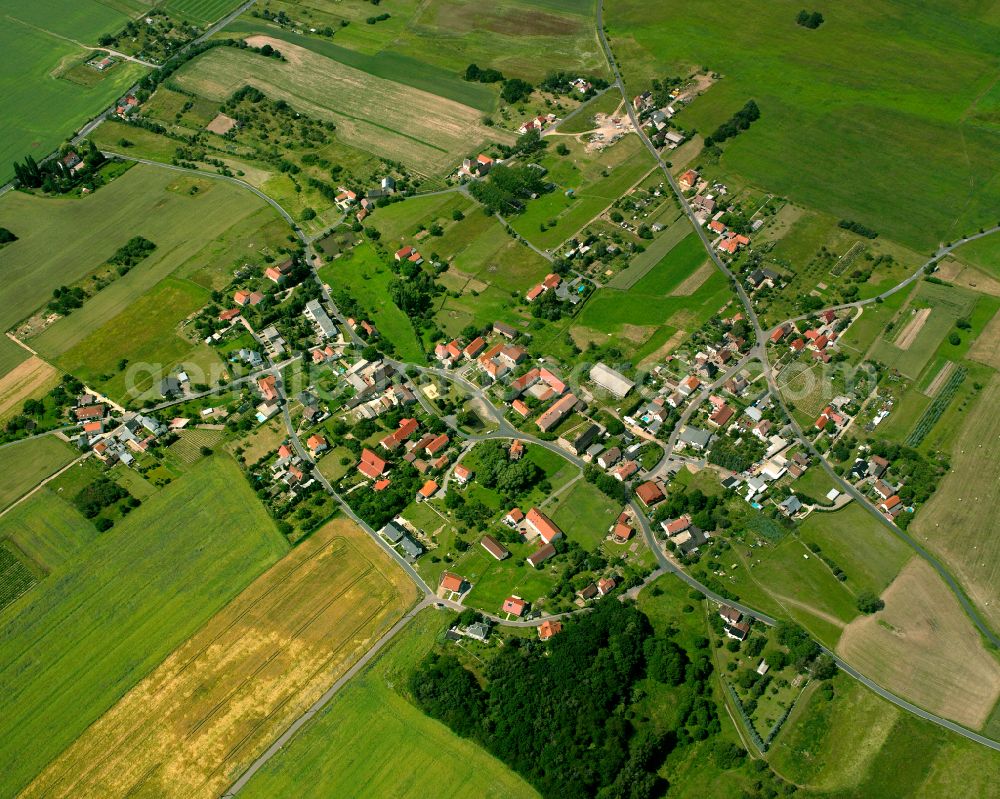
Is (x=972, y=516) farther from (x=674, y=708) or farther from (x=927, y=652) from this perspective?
(x=674, y=708)

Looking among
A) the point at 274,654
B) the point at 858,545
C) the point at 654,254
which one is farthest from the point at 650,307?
the point at 274,654

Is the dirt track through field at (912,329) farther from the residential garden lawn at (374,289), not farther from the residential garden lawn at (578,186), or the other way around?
the residential garden lawn at (374,289)

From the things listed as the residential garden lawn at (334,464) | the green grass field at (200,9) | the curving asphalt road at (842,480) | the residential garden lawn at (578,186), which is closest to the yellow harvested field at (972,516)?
the curving asphalt road at (842,480)

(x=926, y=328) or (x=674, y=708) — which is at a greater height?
(x=674, y=708)

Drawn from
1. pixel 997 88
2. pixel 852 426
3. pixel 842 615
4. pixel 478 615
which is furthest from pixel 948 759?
pixel 997 88

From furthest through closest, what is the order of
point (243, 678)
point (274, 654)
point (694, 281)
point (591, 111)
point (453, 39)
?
point (453, 39)
point (591, 111)
point (694, 281)
point (274, 654)
point (243, 678)

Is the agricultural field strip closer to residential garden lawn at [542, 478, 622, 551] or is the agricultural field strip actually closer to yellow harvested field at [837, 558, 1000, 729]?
residential garden lawn at [542, 478, 622, 551]

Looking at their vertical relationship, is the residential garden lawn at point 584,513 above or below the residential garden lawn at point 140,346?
below

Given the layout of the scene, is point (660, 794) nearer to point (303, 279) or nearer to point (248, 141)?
point (303, 279)
